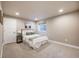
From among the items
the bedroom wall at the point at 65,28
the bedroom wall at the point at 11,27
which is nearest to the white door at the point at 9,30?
the bedroom wall at the point at 11,27

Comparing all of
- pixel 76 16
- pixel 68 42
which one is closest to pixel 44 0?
pixel 76 16

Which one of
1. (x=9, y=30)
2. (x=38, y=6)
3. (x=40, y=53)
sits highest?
(x=38, y=6)

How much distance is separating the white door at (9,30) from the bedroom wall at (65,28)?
295 centimetres

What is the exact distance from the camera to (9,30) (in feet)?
14.3

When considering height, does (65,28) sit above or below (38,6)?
below

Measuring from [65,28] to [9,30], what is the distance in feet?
12.7

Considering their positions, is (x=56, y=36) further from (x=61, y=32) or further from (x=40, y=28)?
(x=40, y=28)

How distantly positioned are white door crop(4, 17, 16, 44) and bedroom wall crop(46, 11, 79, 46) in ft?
9.69

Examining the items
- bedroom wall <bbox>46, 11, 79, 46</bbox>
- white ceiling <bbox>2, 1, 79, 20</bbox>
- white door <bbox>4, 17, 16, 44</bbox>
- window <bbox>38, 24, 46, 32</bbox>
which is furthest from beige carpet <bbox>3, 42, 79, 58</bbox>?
window <bbox>38, 24, 46, 32</bbox>

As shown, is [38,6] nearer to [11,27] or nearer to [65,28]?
[65,28]

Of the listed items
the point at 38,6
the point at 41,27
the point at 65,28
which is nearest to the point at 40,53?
the point at 38,6

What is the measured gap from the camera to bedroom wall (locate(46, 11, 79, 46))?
11.0 feet

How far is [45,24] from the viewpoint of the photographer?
18.5 ft

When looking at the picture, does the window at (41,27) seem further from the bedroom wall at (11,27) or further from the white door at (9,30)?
the white door at (9,30)
